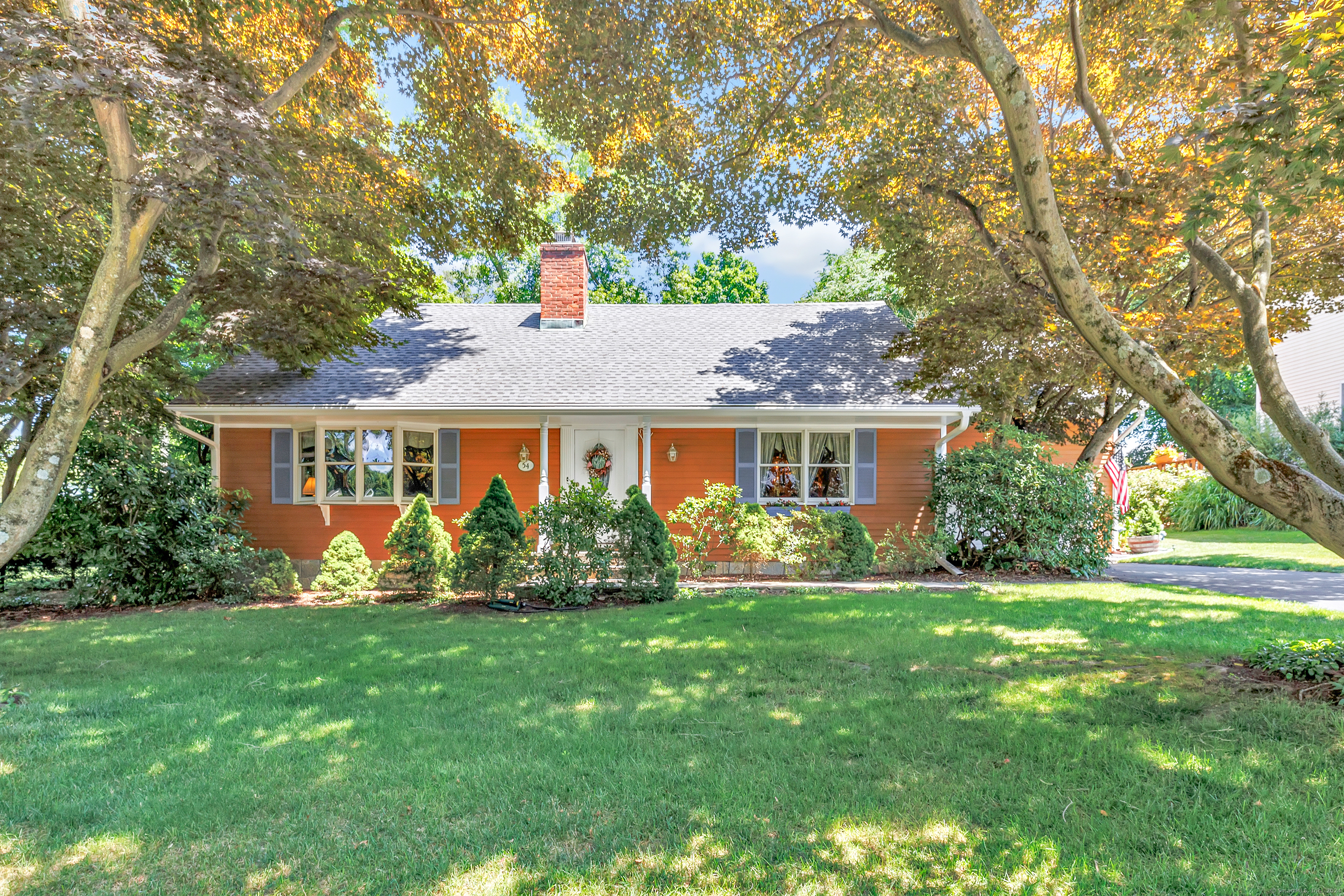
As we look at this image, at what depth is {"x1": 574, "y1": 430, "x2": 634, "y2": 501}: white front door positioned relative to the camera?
11.3 meters

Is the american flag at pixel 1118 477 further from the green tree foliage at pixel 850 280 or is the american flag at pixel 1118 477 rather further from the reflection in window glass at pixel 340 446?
the reflection in window glass at pixel 340 446

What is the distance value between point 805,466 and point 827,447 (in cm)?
53

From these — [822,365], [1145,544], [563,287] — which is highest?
[563,287]

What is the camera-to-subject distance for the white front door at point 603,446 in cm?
1126

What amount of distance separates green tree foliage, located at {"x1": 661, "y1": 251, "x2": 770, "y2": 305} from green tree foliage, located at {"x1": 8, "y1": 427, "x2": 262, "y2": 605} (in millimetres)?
23367

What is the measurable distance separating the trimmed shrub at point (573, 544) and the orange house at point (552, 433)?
2302 millimetres

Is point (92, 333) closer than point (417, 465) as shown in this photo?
Yes

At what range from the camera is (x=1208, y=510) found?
A: 1855 cm

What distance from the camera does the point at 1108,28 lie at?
649 centimetres

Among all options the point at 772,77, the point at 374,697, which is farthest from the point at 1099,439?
the point at 374,697

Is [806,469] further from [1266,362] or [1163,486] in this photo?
[1163,486]

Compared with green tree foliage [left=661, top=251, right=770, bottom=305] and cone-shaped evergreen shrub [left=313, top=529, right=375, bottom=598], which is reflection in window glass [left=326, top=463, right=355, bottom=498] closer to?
cone-shaped evergreen shrub [left=313, top=529, right=375, bottom=598]

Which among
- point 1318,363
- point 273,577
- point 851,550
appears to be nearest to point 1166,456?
point 1318,363

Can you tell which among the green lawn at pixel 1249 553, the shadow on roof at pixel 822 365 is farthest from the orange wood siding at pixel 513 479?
the green lawn at pixel 1249 553
